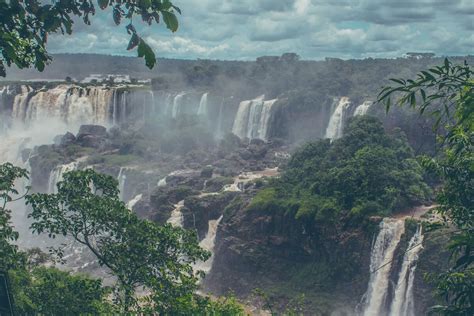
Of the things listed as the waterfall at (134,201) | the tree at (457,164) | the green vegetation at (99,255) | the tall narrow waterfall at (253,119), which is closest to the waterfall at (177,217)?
the waterfall at (134,201)

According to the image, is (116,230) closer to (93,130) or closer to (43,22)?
(43,22)

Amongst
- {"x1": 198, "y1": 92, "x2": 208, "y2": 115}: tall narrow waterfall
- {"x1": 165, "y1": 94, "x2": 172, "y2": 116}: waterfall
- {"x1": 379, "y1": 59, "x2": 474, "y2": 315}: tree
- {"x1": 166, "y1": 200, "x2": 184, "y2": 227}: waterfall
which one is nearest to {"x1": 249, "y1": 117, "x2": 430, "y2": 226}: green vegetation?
{"x1": 166, "y1": 200, "x2": 184, "y2": 227}: waterfall

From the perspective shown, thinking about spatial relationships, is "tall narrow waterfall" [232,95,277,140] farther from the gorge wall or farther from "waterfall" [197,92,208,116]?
"waterfall" [197,92,208,116]

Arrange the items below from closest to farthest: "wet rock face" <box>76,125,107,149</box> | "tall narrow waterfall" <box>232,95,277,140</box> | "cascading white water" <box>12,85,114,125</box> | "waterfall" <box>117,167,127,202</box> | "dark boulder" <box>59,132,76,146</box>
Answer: "waterfall" <box>117,167,127,202</box> → "dark boulder" <box>59,132,76,146</box> → "wet rock face" <box>76,125,107,149</box> → "tall narrow waterfall" <box>232,95,277,140</box> → "cascading white water" <box>12,85,114,125</box>

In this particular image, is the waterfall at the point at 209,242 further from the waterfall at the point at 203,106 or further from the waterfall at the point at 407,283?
the waterfall at the point at 203,106

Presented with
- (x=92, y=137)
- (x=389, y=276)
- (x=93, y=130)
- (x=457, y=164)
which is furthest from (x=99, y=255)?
(x=93, y=130)

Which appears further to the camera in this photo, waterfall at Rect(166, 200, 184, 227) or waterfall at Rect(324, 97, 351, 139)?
waterfall at Rect(324, 97, 351, 139)

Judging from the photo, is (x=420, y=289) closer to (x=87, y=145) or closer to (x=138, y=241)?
(x=138, y=241)

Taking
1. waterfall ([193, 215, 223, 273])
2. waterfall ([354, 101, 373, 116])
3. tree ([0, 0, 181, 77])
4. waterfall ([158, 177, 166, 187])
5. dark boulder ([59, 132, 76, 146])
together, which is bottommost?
waterfall ([193, 215, 223, 273])
